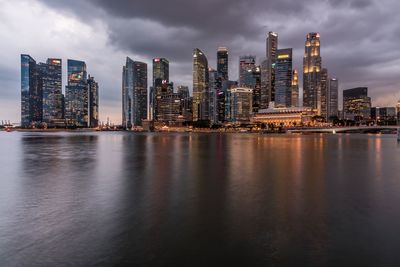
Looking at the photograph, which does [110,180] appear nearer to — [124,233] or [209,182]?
[209,182]

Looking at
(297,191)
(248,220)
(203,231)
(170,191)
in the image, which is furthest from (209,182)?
(203,231)

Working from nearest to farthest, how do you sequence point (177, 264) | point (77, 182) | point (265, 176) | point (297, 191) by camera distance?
point (177, 264)
point (297, 191)
point (77, 182)
point (265, 176)

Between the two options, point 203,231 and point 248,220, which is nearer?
point 203,231

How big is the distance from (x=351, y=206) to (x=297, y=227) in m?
5.98

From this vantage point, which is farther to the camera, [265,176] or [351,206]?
[265,176]

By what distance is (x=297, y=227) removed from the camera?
1459cm

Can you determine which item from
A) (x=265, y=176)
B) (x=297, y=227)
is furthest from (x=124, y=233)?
(x=265, y=176)

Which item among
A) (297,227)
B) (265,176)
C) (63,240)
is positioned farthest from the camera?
(265,176)

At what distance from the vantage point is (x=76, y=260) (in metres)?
10.9

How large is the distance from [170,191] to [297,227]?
10.7m

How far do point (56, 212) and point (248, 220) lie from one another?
34.3 ft

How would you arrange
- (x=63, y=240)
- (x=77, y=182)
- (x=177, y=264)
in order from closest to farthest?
(x=177, y=264), (x=63, y=240), (x=77, y=182)

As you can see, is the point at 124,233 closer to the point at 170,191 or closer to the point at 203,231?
the point at 203,231

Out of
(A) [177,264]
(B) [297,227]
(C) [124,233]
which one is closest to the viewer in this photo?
(A) [177,264]
